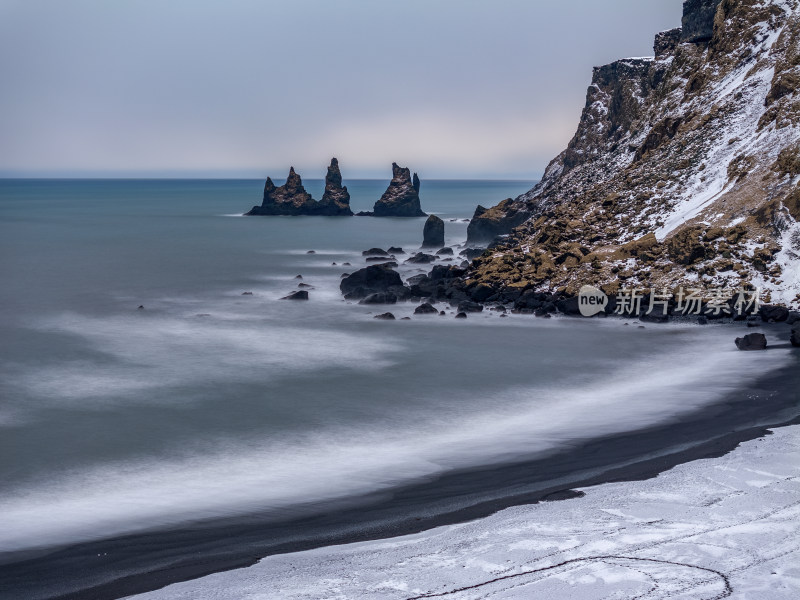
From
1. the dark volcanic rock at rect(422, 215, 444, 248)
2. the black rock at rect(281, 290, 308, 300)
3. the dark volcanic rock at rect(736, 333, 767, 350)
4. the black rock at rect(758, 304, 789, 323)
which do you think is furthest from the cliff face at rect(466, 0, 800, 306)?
the dark volcanic rock at rect(422, 215, 444, 248)

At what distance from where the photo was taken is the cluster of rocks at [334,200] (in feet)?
434

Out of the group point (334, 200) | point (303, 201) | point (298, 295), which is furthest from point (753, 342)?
point (303, 201)

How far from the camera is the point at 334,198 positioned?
452 feet

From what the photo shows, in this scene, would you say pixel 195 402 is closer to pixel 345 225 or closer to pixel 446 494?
pixel 446 494

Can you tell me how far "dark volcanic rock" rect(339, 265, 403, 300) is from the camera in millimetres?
43344

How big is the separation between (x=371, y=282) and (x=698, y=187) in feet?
61.4

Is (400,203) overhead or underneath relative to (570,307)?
overhead

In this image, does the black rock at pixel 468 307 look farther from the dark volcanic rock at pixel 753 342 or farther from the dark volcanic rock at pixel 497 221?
the dark volcanic rock at pixel 497 221

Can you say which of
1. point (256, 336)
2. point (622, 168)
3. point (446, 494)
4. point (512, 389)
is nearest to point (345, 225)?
point (622, 168)

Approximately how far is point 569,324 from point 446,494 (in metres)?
20.5

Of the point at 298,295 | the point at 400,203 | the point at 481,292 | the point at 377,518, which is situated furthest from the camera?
the point at 400,203

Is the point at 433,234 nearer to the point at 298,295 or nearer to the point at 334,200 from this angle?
the point at 298,295

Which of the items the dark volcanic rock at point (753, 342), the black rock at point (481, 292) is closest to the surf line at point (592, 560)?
the dark volcanic rock at point (753, 342)

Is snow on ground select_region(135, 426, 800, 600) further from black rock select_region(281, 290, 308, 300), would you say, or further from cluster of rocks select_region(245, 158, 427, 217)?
cluster of rocks select_region(245, 158, 427, 217)
